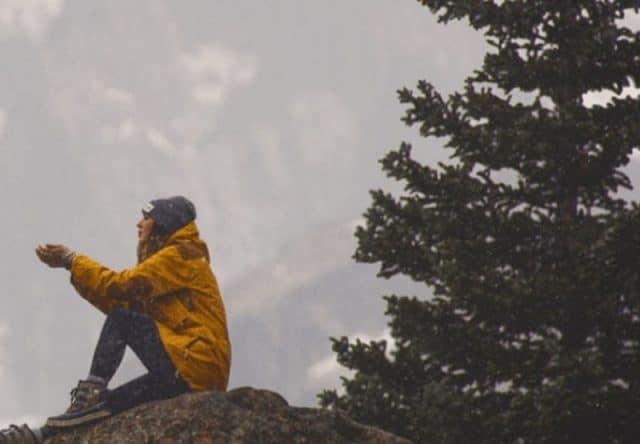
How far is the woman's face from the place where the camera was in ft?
27.5

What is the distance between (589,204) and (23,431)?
22.8ft

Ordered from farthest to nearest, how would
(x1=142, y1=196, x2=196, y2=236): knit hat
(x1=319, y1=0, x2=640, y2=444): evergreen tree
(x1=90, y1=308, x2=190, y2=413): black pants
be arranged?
1. (x1=319, y1=0, x2=640, y2=444): evergreen tree
2. (x1=142, y1=196, x2=196, y2=236): knit hat
3. (x1=90, y1=308, x2=190, y2=413): black pants

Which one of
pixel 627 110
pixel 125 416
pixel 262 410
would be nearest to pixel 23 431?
pixel 125 416

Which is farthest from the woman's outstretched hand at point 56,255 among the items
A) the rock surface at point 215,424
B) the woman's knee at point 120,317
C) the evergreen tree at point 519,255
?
the evergreen tree at point 519,255

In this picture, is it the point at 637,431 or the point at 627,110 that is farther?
the point at 627,110

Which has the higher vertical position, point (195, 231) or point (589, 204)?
point (589, 204)

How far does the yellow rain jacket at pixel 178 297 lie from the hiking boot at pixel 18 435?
1090 mm

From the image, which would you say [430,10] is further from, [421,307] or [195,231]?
[195,231]

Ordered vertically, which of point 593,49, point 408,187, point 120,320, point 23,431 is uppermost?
point 593,49

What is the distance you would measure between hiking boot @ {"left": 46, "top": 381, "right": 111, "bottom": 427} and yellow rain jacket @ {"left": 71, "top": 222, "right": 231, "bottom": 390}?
62 centimetres

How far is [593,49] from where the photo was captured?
39.8 feet

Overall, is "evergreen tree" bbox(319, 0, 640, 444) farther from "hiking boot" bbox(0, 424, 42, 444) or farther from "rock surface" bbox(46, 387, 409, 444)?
"hiking boot" bbox(0, 424, 42, 444)

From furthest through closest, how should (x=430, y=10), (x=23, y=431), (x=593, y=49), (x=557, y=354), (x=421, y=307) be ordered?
1. (x=430, y=10)
2. (x=593, y=49)
3. (x=421, y=307)
4. (x=557, y=354)
5. (x=23, y=431)

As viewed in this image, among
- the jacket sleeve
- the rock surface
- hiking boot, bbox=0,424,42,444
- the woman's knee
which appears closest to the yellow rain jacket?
the jacket sleeve
